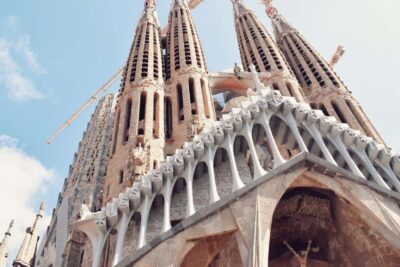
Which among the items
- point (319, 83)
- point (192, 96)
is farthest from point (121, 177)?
point (319, 83)

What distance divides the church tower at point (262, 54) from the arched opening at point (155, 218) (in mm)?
10346

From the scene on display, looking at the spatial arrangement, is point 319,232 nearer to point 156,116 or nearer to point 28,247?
point 156,116

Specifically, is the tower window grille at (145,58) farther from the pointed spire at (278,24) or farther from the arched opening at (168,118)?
the pointed spire at (278,24)

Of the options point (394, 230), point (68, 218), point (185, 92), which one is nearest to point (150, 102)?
point (185, 92)

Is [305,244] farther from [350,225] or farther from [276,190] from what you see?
[276,190]

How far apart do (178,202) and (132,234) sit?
1.50m

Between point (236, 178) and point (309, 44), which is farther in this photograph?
point (309, 44)

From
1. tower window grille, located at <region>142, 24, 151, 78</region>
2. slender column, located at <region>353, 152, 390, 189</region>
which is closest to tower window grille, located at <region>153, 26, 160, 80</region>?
tower window grille, located at <region>142, 24, 151, 78</region>

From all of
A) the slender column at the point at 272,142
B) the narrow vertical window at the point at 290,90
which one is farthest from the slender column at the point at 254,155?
the narrow vertical window at the point at 290,90

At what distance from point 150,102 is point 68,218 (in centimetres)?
605

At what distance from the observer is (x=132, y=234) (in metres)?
12.0

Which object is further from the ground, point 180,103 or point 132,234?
point 180,103

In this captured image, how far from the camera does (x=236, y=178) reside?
37.7ft

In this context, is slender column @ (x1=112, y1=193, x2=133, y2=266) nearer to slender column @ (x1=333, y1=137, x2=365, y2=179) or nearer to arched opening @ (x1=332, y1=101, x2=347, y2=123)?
slender column @ (x1=333, y1=137, x2=365, y2=179)
